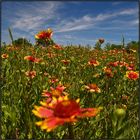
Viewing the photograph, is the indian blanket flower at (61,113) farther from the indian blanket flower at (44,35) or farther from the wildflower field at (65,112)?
the indian blanket flower at (44,35)

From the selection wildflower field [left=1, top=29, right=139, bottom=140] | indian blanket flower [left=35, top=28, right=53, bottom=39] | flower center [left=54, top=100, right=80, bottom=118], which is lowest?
wildflower field [left=1, top=29, right=139, bottom=140]

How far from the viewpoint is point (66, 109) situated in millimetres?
1455

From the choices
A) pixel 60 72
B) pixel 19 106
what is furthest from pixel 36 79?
pixel 19 106

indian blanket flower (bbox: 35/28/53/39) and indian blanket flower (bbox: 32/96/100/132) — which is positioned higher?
indian blanket flower (bbox: 35/28/53/39)

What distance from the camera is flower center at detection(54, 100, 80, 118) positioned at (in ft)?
4.68

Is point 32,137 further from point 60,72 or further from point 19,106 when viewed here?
point 60,72

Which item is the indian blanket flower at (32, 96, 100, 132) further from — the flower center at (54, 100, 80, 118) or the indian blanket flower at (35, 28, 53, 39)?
the indian blanket flower at (35, 28, 53, 39)

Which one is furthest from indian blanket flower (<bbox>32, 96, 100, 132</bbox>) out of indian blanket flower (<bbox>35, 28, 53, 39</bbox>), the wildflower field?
indian blanket flower (<bbox>35, 28, 53, 39</bbox>)

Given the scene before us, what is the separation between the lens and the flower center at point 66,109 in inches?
56.2

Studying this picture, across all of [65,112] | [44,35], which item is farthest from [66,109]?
[44,35]

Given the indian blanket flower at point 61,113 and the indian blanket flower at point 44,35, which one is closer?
the indian blanket flower at point 61,113

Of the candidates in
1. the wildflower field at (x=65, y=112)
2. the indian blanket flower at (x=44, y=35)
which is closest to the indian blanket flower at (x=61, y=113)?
the wildflower field at (x=65, y=112)

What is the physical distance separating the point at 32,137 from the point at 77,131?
1.02ft

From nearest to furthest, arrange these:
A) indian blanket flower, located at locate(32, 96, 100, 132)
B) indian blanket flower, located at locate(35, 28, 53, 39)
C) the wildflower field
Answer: indian blanket flower, located at locate(32, 96, 100, 132), the wildflower field, indian blanket flower, located at locate(35, 28, 53, 39)
